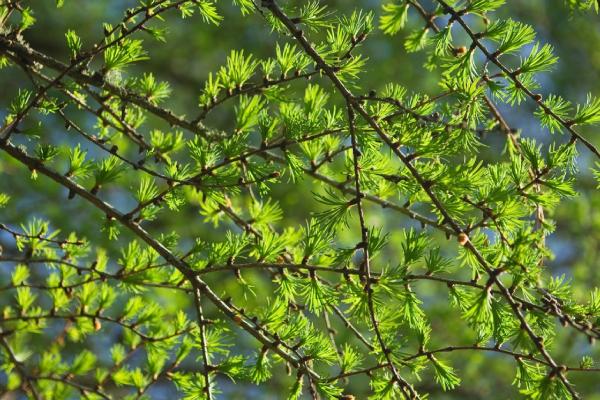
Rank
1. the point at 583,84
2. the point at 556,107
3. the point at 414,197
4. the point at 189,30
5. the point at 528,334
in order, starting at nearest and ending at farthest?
the point at 528,334 < the point at 556,107 < the point at 414,197 < the point at 189,30 < the point at 583,84

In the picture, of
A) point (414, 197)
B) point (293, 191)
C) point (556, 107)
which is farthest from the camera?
point (293, 191)

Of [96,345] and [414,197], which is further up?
[96,345]

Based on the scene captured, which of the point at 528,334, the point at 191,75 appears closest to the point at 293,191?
the point at 191,75

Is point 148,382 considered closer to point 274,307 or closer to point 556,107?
point 274,307

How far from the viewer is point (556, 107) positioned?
1.00 meters

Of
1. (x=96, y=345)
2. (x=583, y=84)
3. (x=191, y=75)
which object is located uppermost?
(x=583, y=84)

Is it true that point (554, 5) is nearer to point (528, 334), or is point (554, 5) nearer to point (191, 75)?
point (191, 75)

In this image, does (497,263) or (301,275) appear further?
(301,275)

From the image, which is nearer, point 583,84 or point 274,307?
point 274,307

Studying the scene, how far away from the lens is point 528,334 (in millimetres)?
881

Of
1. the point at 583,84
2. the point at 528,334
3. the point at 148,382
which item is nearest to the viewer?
the point at 528,334

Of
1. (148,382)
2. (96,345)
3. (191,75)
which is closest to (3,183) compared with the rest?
(96,345)

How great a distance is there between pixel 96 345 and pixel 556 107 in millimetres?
2806

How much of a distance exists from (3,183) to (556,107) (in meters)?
2.94
